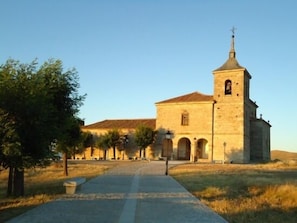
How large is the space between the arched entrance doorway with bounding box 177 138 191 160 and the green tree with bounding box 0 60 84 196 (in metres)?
43.8

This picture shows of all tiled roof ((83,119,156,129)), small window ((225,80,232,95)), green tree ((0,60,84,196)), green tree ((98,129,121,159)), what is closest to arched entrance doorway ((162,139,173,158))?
tiled roof ((83,119,156,129))

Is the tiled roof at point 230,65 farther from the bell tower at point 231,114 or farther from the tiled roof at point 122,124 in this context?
the tiled roof at point 122,124

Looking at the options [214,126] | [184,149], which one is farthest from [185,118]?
[184,149]

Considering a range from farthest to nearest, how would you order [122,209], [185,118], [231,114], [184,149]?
[184,149] → [185,118] → [231,114] → [122,209]

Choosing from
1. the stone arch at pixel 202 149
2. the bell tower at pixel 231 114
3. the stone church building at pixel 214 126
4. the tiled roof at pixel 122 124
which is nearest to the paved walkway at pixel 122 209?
the bell tower at pixel 231 114

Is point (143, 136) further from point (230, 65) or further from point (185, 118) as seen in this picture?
point (230, 65)

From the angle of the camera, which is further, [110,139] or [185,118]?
[110,139]

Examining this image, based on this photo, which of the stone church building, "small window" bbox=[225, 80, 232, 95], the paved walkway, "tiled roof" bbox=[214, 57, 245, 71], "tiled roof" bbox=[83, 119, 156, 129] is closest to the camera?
the paved walkway

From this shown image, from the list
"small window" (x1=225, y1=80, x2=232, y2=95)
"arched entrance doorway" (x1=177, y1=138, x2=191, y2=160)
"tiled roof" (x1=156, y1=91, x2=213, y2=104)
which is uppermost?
"small window" (x1=225, y1=80, x2=232, y2=95)

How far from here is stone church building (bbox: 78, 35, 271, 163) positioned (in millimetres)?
55406

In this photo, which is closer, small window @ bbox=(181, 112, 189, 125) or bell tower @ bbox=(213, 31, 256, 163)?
bell tower @ bbox=(213, 31, 256, 163)

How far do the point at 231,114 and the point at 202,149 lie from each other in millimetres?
7017

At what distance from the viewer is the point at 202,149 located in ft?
195

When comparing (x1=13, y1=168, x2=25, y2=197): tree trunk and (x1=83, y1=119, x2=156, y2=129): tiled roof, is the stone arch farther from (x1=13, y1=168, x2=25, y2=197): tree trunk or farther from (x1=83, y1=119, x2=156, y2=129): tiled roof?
(x1=13, y1=168, x2=25, y2=197): tree trunk
